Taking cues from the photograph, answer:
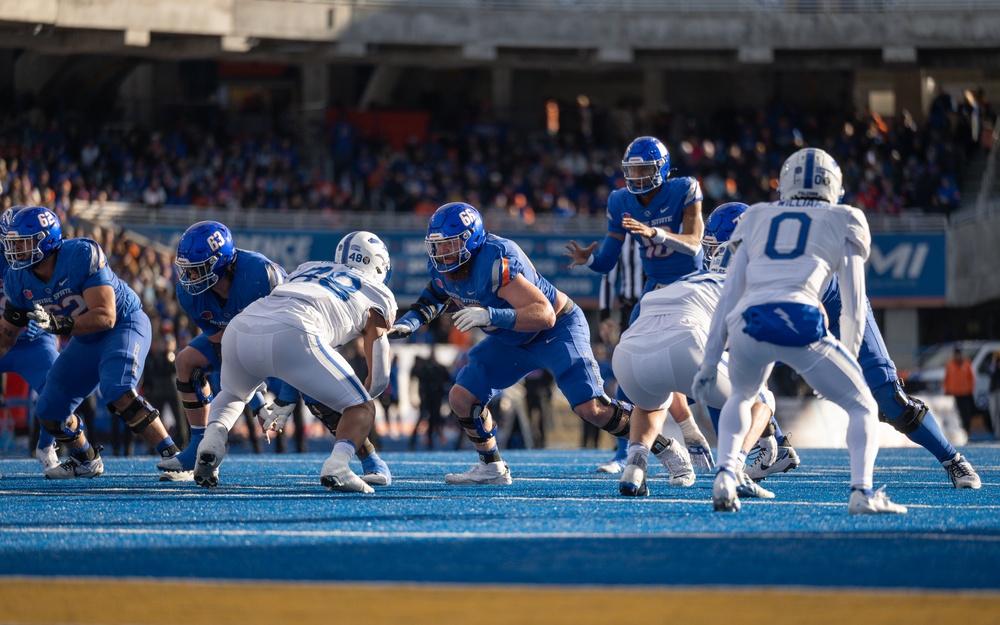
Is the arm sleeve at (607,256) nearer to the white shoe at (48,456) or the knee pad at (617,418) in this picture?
the knee pad at (617,418)

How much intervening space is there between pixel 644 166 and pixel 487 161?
22010 mm

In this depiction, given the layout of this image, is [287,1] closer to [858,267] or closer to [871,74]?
[871,74]

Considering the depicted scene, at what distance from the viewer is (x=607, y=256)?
9672 mm

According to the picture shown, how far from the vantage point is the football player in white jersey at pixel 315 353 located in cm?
778

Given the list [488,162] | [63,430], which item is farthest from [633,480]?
[488,162]

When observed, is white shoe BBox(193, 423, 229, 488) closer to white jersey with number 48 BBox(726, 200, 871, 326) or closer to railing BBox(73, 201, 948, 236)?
white jersey with number 48 BBox(726, 200, 871, 326)

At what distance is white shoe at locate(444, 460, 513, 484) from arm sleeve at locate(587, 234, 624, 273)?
1.50 metres

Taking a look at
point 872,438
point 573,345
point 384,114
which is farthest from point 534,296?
point 384,114

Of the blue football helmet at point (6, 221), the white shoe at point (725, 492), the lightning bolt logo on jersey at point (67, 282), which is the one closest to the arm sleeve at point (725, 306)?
the white shoe at point (725, 492)

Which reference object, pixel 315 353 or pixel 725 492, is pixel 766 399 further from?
pixel 315 353

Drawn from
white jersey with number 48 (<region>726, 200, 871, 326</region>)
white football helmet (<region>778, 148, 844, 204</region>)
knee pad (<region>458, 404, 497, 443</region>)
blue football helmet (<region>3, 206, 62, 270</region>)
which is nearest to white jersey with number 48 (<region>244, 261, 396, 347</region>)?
knee pad (<region>458, 404, 497, 443</region>)

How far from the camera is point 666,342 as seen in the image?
776cm

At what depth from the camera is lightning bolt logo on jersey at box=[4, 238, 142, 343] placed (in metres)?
9.32

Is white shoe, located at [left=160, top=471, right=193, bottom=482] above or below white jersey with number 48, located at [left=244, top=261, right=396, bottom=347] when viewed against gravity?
below
